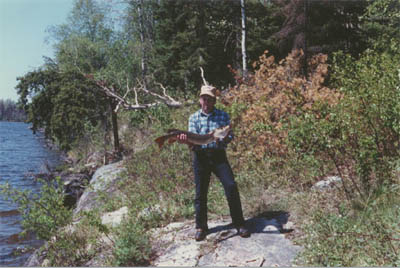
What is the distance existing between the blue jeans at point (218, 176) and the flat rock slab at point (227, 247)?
26cm

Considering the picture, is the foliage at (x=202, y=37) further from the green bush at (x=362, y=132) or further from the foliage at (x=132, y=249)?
the foliage at (x=132, y=249)

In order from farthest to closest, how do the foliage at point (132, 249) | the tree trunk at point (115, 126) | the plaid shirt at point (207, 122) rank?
the tree trunk at point (115, 126) < the plaid shirt at point (207, 122) < the foliage at point (132, 249)

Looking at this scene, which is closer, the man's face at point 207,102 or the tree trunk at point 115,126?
the man's face at point 207,102

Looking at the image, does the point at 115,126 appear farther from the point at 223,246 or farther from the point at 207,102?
the point at 223,246

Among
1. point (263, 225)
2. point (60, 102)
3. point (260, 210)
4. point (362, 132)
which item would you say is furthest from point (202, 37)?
point (263, 225)

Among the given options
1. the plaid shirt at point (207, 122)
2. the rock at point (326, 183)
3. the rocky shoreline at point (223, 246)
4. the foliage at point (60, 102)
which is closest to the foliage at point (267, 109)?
the rock at point (326, 183)

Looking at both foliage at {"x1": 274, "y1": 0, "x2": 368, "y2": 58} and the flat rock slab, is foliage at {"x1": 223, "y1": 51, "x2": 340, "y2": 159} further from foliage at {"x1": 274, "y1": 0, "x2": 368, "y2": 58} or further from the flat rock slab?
foliage at {"x1": 274, "y1": 0, "x2": 368, "y2": 58}

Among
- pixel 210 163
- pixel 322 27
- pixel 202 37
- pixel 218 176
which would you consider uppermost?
pixel 202 37

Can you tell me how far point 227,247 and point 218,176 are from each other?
934 millimetres

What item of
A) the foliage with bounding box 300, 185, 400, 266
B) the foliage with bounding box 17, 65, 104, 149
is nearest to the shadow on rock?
the foliage with bounding box 300, 185, 400, 266

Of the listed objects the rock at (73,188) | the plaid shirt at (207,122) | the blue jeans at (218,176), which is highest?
the plaid shirt at (207,122)

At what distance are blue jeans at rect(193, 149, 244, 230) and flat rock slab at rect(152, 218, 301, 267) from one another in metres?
Result: 0.26

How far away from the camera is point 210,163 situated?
4668mm

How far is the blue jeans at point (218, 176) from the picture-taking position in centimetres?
461
